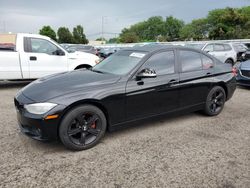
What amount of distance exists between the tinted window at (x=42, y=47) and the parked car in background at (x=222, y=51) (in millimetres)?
7753

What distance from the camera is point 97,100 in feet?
11.5

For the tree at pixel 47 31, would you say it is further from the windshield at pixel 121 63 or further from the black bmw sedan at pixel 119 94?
the black bmw sedan at pixel 119 94

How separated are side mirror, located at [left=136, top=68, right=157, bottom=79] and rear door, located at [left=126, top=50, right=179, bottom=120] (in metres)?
0.07

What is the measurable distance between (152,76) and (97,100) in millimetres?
986

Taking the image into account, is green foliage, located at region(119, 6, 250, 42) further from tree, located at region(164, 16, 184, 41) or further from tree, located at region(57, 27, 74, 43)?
tree, located at region(57, 27, 74, 43)

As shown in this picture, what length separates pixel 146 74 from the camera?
386 cm

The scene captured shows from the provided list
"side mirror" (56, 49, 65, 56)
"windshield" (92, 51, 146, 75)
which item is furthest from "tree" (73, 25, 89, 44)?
"windshield" (92, 51, 146, 75)

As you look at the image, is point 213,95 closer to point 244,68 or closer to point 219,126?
point 219,126

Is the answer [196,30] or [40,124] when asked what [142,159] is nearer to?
[40,124]

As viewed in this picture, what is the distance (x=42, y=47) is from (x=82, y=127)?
5148 millimetres

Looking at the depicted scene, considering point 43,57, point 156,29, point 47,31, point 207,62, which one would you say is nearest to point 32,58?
point 43,57

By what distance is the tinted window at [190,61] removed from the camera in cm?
456

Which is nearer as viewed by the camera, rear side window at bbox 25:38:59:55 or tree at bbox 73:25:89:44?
rear side window at bbox 25:38:59:55

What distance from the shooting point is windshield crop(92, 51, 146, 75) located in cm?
407
